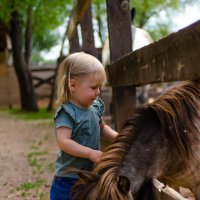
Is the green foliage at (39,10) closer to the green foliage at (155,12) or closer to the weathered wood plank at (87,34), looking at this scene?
the green foliage at (155,12)

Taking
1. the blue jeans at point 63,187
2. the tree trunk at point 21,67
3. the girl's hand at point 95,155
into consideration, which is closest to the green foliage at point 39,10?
the tree trunk at point 21,67

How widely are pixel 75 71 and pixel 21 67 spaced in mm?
16372

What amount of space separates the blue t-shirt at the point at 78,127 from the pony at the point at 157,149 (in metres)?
0.33

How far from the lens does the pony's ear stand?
209 cm

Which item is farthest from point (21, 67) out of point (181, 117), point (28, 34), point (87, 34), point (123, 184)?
point (123, 184)

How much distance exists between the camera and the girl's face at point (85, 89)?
2834mm

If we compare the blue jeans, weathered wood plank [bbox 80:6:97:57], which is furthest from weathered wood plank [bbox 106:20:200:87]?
weathered wood plank [bbox 80:6:97:57]

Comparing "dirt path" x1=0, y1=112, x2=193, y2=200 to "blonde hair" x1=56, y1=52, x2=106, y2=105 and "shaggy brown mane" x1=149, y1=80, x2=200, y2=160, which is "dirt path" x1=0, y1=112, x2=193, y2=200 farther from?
"blonde hair" x1=56, y1=52, x2=106, y2=105

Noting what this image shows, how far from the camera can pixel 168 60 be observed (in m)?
2.53

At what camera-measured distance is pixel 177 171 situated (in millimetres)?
2619

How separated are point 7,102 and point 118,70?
1999cm

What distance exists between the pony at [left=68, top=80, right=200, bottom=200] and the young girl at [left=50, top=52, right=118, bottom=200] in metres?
0.31

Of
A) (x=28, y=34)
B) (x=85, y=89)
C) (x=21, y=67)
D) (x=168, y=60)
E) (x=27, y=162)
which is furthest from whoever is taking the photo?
(x=28, y=34)

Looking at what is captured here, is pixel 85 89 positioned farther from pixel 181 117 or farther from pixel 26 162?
pixel 26 162
